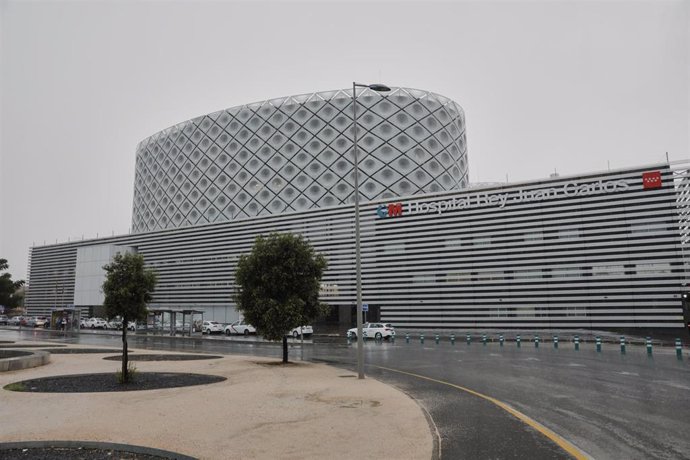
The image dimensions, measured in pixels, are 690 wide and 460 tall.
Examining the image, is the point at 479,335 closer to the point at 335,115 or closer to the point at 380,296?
the point at 380,296

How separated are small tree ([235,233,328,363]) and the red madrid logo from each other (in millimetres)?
30733

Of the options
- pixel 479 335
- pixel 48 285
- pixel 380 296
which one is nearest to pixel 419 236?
pixel 380 296

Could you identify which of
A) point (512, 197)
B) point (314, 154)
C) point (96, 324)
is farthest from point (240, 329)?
point (314, 154)

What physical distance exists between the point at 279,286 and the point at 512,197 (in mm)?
30517

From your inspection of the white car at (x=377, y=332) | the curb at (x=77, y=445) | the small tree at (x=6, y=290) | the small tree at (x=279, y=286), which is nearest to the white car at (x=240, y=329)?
the white car at (x=377, y=332)

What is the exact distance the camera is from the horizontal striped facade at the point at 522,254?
37375 millimetres

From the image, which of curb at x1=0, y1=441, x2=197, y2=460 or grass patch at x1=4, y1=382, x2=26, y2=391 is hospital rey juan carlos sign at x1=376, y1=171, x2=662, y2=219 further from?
curb at x1=0, y1=441, x2=197, y2=460

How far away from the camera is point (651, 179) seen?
3762 cm

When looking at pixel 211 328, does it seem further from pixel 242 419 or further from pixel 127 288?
pixel 242 419

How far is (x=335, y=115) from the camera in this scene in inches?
2872

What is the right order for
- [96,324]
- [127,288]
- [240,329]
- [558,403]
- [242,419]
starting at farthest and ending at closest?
[96,324] < [240,329] < [127,288] < [558,403] < [242,419]

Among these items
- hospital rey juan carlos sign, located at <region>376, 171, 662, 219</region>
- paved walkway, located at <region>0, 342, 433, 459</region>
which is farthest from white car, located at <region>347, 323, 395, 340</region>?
paved walkway, located at <region>0, 342, 433, 459</region>

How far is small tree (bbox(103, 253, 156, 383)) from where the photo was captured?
1456 cm

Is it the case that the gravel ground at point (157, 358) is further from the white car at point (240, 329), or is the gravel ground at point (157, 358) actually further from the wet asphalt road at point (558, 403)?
the white car at point (240, 329)
